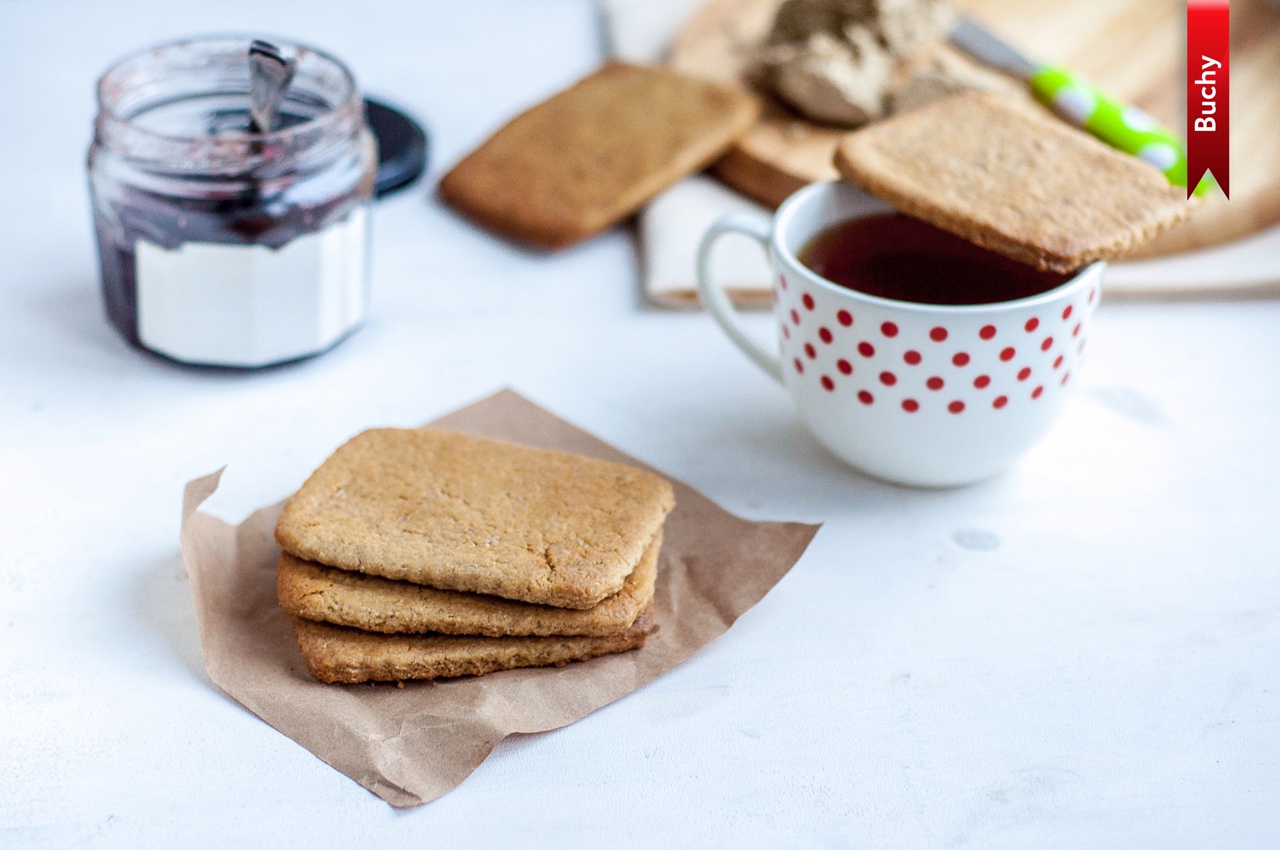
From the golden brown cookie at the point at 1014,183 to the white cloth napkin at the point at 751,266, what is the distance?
0.87 feet

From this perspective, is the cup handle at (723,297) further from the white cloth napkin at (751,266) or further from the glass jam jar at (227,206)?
the glass jam jar at (227,206)

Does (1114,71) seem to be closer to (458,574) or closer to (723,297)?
(723,297)

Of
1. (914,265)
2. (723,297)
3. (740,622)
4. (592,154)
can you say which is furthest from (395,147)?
(740,622)

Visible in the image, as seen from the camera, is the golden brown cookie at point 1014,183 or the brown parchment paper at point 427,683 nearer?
the brown parchment paper at point 427,683

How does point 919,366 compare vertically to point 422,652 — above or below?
above

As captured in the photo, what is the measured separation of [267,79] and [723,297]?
1.39 ft

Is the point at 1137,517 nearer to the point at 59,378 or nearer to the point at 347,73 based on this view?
the point at 347,73

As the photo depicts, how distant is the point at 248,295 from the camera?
1.08 meters

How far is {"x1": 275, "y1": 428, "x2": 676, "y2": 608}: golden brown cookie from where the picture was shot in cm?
81

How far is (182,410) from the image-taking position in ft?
3.59

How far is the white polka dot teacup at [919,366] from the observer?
2.97ft

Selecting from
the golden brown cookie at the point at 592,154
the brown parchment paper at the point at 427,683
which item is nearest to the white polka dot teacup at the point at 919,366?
the brown parchment paper at the point at 427,683

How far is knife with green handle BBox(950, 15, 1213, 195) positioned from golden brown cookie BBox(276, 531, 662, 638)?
690 mm

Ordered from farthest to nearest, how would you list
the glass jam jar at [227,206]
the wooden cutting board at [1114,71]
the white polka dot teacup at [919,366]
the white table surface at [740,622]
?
1. the wooden cutting board at [1114,71]
2. the glass jam jar at [227,206]
3. the white polka dot teacup at [919,366]
4. the white table surface at [740,622]
